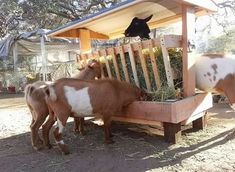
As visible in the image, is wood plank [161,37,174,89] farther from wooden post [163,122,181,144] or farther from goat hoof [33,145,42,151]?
goat hoof [33,145,42,151]

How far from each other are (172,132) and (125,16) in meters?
2.49

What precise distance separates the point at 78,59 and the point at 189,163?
12.2ft

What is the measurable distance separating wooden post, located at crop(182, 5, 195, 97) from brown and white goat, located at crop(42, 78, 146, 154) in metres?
0.73

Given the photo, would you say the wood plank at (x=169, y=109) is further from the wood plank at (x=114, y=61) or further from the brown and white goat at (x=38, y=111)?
the brown and white goat at (x=38, y=111)

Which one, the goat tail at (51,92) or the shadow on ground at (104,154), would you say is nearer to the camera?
the shadow on ground at (104,154)

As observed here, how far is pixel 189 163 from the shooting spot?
4.16 meters

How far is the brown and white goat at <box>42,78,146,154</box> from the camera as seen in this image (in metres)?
4.74

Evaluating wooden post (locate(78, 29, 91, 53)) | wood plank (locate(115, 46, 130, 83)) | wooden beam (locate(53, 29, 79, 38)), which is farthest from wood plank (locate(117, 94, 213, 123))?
wooden beam (locate(53, 29, 79, 38))

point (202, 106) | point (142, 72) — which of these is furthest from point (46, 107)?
point (202, 106)

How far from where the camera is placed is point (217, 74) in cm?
525

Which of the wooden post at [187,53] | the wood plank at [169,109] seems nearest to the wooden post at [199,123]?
the wood plank at [169,109]

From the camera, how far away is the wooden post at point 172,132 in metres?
4.93

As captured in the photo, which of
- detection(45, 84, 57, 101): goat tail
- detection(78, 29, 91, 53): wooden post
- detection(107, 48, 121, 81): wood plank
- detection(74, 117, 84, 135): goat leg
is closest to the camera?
detection(45, 84, 57, 101): goat tail

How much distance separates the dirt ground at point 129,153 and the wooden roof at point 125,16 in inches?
83.4
